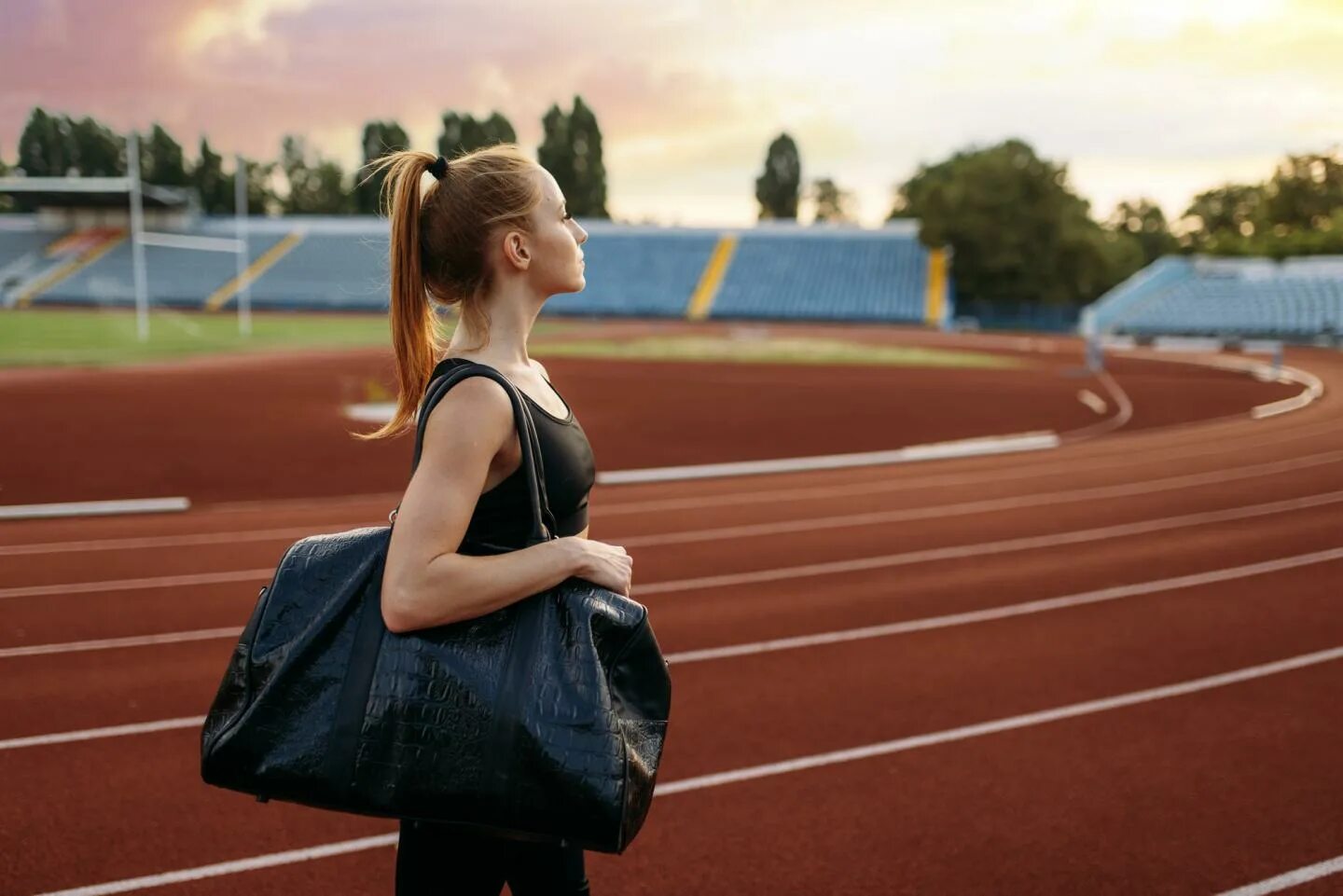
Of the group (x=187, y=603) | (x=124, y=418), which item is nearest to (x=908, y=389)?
(x=124, y=418)

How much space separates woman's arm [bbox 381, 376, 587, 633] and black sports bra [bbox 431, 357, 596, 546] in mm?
78

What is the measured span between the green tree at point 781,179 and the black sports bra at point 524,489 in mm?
75050

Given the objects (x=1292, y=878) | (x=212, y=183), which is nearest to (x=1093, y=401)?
(x=1292, y=878)

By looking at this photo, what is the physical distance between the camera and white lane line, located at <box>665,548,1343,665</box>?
224 inches

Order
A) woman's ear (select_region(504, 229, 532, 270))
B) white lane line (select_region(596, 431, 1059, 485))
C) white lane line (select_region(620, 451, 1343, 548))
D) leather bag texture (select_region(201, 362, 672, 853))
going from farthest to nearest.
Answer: white lane line (select_region(596, 431, 1059, 485)) < white lane line (select_region(620, 451, 1343, 548)) < woman's ear (select_region(504, 229, 532, 270)) < leather bag texture (select_region(201, 362, 672, 853))

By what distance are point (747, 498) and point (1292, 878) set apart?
6706 mm

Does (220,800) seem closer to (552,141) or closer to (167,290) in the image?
(167,290)

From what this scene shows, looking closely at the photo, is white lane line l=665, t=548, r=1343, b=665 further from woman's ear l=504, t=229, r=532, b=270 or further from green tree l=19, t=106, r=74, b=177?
green tree l=19, t=106, r=74, b=177

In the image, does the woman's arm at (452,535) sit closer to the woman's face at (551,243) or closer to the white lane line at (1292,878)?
the woman's face at (551,243)

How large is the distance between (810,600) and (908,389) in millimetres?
15591

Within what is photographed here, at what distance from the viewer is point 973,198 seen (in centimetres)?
5103

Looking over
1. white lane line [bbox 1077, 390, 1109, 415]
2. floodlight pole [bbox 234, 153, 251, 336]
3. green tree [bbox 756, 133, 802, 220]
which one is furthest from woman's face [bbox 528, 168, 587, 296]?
green tree [bbox 756, 133, 802, 220]

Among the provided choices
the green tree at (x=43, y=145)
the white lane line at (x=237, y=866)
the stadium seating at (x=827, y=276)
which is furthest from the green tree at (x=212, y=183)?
the white lane line at (x=237, y=866)

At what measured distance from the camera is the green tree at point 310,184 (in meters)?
71.8
